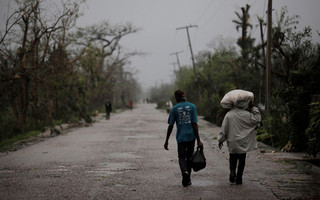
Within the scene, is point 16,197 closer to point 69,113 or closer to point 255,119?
point 255,119

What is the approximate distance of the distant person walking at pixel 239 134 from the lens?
795 centimetres

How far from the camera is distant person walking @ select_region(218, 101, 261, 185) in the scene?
7.95m

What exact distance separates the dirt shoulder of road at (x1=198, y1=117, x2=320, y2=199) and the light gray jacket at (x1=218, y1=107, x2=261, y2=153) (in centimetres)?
81

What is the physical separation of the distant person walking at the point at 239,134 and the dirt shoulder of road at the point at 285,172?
582 millimetres

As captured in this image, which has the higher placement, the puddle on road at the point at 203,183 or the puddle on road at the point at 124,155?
the puddle on road at the point at 124,155

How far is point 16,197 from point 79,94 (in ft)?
70.5

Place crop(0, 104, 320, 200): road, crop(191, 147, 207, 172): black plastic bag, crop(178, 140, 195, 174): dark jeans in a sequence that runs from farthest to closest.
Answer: crop(178, 140, 195, 174): dark jeans → crop(191, 147, 207, 172): black plastic bag → crop(0, 104, 320, 200): road

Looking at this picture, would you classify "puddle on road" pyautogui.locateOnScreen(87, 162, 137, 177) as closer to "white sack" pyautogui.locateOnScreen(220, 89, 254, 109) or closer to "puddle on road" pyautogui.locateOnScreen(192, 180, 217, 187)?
"puddle on road" pyautogui.locateOnScreen(192, 180, 217, 187)

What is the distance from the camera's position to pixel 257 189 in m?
7.52

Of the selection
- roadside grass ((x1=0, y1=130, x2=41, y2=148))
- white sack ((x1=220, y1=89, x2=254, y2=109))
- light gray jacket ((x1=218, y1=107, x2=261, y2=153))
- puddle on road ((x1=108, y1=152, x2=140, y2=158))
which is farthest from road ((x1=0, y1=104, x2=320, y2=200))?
roadside grass ((x1=0, y1=130, x2=41, y2=148))

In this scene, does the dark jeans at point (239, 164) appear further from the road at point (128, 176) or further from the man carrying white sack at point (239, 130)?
the road at point (128, 176)

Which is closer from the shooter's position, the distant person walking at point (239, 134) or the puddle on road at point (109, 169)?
the distant person walking at point (239, 134)

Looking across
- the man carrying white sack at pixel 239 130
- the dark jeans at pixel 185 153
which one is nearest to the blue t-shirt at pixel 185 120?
the dark jeans at pixel 185 153

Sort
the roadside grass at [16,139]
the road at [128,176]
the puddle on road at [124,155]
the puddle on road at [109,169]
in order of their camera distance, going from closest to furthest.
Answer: the road at [128,176] → the puddle on road at [109,169] → the puddle on road at [124,155] → the roadside grass at [16,139]
